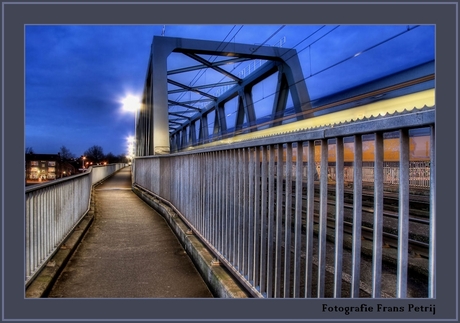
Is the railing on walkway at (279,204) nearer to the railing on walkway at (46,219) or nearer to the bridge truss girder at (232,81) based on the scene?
the railing on walkway at (46,219)

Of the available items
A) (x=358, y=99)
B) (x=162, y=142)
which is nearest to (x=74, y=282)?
(x=358, y=99)

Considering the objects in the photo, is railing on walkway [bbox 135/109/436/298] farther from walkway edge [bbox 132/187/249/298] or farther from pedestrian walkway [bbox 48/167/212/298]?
pedestrian walkway [bbox 48/167/212/298]

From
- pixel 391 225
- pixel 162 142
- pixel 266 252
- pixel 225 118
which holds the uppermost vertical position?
pixel 225 118

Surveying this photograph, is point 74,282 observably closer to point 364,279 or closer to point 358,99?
point 364,279

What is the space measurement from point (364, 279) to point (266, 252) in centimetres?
187

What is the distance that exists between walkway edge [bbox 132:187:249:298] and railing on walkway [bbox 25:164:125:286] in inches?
77.8

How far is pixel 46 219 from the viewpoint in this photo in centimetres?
432

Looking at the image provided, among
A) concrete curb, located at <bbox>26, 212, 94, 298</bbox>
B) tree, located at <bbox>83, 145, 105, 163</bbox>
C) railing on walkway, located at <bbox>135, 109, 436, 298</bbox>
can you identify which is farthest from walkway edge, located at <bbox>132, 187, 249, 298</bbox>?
tree, located at <bbox>83, 145, 105, 163</bbox>

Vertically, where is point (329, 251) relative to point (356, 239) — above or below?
below

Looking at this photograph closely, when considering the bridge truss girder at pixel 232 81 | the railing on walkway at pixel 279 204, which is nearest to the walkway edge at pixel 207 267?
the railing on walkway at pixel 279 204

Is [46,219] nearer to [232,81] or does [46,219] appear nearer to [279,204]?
[279,204]

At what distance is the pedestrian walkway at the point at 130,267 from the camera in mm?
3789

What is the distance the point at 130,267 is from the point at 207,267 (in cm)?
140
